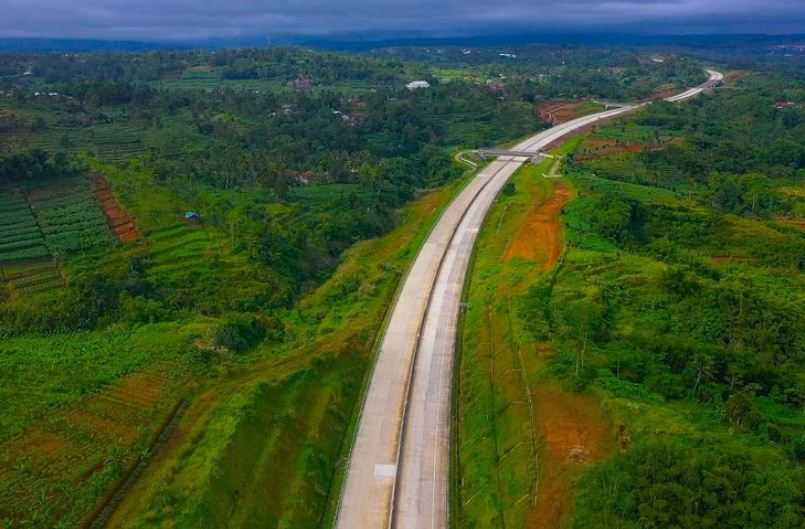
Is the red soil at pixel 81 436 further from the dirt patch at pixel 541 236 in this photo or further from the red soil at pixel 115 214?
the dirt patch at pixel 541 236

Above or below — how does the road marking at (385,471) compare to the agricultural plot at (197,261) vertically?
below

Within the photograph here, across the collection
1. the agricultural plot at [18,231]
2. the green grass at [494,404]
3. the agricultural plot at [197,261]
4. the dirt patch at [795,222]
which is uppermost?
the agricultural plot at [18,231]

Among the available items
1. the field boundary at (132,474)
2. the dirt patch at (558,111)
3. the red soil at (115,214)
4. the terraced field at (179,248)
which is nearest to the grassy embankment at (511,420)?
the field boundary at (132,474)

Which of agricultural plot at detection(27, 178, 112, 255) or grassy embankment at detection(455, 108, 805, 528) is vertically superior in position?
agricultural plot at detection(27, 178, 112, 255)

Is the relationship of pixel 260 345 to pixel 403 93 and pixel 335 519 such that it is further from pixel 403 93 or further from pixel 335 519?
pixel 403 93

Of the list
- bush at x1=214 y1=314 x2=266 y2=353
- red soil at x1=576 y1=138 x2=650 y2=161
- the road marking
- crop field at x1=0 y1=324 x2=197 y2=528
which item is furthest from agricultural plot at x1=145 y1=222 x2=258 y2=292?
red soil at x1=576 y1=138 x2=650 y2=161

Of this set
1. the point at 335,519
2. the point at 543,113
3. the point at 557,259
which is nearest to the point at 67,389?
the point at 335,519

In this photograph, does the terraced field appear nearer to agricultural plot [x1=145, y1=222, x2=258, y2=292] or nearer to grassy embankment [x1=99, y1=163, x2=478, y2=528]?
agricultural plot [x1=145, y1=222, x2=258, y2=292]
